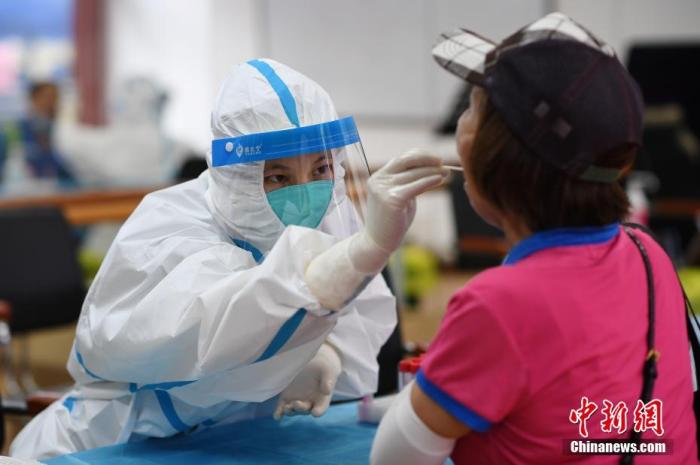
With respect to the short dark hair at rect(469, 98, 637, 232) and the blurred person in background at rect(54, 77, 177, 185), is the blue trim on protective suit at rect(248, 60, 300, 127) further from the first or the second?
the blurred person in background at rect(54, 77, 177, 185)

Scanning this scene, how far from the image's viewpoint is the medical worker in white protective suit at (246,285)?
118 centimetres

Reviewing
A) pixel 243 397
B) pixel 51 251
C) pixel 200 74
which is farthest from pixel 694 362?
pixel 200 74

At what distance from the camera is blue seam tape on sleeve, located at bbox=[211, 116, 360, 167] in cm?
141

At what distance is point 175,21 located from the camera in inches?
343

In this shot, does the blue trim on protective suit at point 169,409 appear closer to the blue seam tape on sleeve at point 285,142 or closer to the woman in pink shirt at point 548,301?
the blue seam tape on sleeve at point 285,142

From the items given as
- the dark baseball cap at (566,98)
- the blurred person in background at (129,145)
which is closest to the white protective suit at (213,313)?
the dark baseball cap at (566,98)

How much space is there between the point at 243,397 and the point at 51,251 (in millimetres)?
2417

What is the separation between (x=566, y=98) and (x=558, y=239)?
5.9 inches

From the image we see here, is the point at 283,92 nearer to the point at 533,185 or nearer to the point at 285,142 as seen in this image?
the point at 285,142

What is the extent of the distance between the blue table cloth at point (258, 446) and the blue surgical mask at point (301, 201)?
33cm

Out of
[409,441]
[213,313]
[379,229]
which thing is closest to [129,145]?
[213,313]

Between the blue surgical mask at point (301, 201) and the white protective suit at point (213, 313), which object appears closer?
the white protective suit at point (213, 313)

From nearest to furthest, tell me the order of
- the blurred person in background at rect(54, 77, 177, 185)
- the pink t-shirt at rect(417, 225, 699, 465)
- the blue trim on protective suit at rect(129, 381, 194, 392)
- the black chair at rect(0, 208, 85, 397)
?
the pink t-shirt at rect(417, 225, 699, 465), the blue trim on protective suit at rect(129, 381, 194, 392), the black chair at rect(0, 208, 85, 397), the blurred person in background at rect(54, 77, 177, 185)

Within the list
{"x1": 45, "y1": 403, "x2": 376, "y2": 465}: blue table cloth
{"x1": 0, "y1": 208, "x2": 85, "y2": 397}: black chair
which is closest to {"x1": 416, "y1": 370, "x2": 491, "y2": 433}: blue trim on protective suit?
{"x1": 45, "y1": 403, "x2": 376, "y2": 465}: blue table cloth
